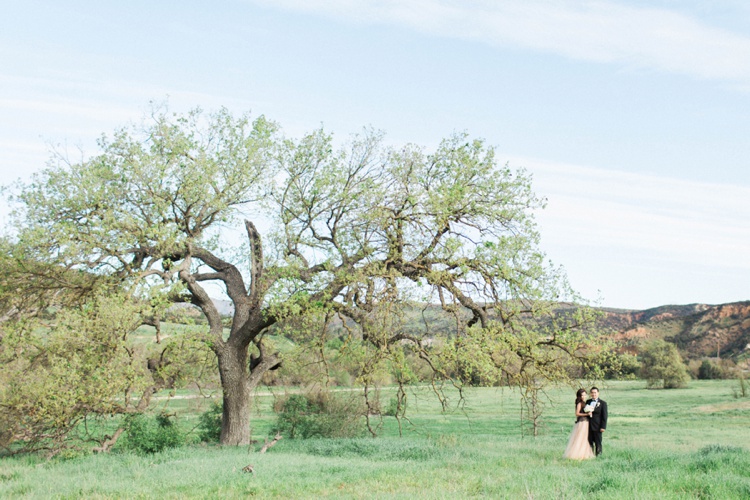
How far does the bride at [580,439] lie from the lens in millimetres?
16500

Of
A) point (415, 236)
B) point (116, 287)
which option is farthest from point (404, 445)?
point (116, 287)

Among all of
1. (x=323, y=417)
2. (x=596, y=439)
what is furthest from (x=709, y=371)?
(x=596, y=439)

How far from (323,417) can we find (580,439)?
505 inches

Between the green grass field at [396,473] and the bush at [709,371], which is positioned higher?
the green grass field at [396,473]

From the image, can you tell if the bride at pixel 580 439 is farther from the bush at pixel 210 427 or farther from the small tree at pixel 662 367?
the small tree at pixel 662 367

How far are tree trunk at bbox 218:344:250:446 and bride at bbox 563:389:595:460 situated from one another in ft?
36.3

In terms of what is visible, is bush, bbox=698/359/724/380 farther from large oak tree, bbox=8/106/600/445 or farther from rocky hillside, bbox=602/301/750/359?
large oak tree, bbox=8/106/600/445

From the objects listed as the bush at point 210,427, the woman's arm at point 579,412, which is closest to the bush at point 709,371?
the woman's arm at point 579,412

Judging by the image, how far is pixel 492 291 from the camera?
62.1 ft

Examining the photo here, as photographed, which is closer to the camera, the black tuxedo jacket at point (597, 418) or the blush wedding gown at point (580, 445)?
the blush wedding gown at point (580, 445)

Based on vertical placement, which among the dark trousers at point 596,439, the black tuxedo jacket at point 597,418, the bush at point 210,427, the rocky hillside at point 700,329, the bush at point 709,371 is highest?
the rocky hillside at point 700,329

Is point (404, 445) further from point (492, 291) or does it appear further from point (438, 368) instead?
point (492, 291)

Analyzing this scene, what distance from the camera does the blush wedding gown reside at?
16484mm

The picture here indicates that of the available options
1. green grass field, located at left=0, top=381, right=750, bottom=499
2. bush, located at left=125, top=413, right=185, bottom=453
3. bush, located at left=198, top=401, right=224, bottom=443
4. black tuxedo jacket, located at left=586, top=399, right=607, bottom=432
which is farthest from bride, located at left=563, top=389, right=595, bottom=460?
bush, located at left=198, top=401, right=224, bottom=443
